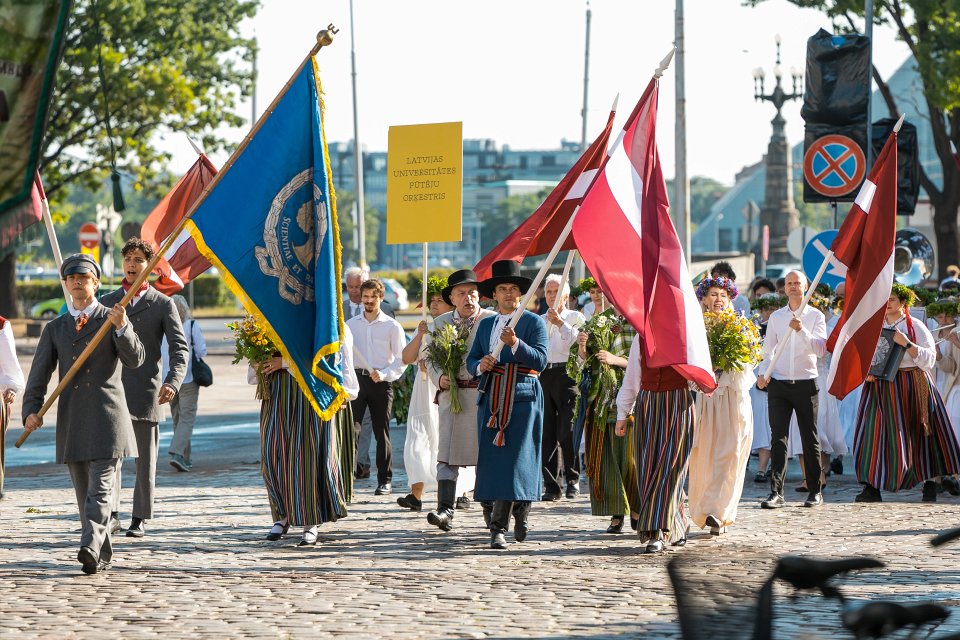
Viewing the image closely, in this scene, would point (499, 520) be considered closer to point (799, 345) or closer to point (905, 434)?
point (799, 345)

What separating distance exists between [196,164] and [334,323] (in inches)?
191

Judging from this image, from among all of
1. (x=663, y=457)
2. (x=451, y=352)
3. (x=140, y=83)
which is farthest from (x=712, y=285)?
(x=140, y=83)

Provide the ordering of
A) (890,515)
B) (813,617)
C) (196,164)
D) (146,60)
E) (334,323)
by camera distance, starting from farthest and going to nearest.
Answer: (146,60)
(196,164)
(890,515)
(334,323)
(813,617)

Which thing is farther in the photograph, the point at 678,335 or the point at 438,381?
the point at 438,381

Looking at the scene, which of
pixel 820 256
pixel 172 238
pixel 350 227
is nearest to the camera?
pixel 172 238

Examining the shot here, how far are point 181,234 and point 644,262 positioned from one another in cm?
509

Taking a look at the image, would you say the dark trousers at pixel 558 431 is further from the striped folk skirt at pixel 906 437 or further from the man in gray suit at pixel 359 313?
the striped folk skirt at pixel 906 437

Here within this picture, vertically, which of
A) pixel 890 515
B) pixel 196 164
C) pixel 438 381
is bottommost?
pixel 890 515

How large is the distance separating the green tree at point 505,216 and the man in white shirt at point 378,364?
141928 millimetres

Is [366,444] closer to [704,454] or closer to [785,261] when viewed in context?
[704,454]

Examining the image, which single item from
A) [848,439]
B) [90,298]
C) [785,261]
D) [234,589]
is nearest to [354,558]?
[234,589]

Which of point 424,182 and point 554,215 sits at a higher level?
point 424,182

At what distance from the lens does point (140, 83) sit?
3975cm

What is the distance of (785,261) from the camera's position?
60.5m
